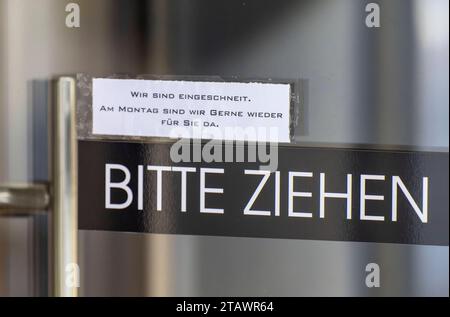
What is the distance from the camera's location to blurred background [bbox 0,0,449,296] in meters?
0.89

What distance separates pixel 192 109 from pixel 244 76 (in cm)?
7

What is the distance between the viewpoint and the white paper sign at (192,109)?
3.03 feet

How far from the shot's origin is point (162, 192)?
959 millimetres

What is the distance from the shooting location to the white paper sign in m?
0.92

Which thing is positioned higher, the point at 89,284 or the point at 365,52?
the point at 365,52

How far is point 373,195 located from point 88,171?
0.34 metres

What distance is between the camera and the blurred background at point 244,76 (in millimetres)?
887

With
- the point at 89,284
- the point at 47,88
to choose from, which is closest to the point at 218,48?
the point at 47,88

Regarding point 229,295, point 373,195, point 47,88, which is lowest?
point 229,295

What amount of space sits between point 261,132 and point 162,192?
140 millimetres

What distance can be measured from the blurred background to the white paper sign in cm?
2

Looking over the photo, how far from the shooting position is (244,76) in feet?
3.02

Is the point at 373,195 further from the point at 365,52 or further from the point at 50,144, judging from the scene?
the point at 50,144

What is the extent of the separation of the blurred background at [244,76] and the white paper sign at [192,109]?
0.02 meters
